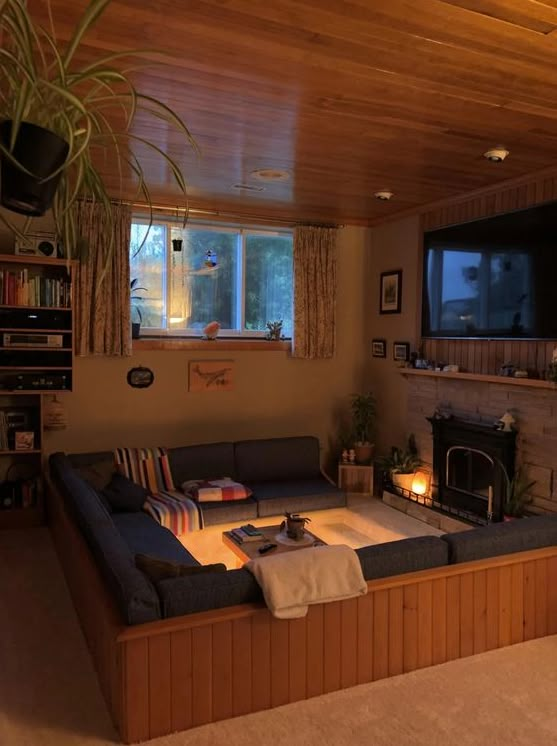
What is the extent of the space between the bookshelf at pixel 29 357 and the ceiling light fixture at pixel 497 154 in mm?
3210

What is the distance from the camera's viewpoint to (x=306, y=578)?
8.44 ft

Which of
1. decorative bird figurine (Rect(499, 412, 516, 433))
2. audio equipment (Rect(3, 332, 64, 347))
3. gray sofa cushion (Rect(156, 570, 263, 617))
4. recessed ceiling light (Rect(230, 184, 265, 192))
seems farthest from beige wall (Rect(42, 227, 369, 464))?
gray sofa cushion (Rect(156, 570, 263, 617))

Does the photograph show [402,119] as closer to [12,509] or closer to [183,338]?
[183,338]

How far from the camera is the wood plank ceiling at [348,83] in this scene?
2.40 meters

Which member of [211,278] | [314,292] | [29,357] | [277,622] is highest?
[211,278]

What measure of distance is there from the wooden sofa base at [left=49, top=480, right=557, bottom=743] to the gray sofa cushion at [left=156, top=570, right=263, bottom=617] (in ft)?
0.16

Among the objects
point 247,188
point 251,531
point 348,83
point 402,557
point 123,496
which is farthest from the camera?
point 247,188

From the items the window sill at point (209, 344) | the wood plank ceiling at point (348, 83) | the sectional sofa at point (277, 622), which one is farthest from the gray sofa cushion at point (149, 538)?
the wood plank ceiling at point (348, 83)

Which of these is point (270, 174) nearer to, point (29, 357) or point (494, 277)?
point (494, 277)

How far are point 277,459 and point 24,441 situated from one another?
2.23 metres

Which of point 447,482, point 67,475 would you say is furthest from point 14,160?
point 447,482

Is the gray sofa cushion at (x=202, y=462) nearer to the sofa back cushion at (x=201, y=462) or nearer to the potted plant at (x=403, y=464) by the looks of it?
the sofa back cushion at (x=201, y=462)

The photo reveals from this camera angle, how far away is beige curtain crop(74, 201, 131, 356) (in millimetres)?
5254

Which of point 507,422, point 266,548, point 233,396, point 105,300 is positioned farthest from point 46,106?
point 233,396
